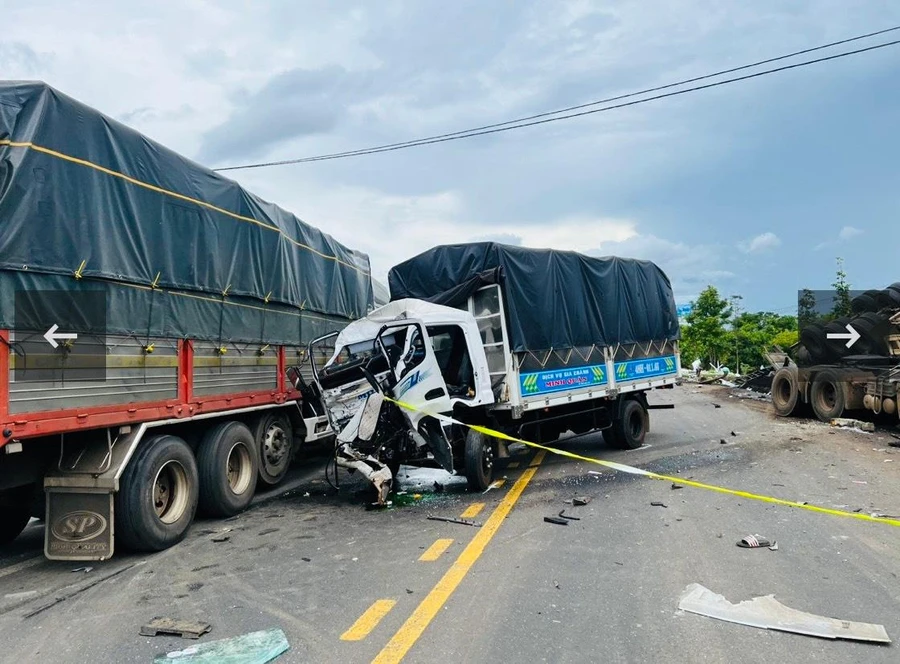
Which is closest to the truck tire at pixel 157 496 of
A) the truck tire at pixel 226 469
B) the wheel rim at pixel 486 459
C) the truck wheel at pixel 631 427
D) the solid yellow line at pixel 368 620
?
the truck tire at pixel 226 469

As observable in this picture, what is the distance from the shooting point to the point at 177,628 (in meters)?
4.21

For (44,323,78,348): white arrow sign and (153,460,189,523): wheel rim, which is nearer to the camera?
(44,323,78,348): white arrow sign

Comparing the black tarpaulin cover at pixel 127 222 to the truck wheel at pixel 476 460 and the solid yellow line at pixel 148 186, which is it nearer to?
the solid yellow line at pixel 148 186

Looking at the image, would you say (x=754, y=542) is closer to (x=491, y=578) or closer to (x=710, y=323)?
(x=491, y=578)

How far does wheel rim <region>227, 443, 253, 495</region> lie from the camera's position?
780cm

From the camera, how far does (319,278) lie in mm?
10805

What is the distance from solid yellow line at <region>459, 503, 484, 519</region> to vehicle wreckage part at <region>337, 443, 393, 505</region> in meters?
0.96

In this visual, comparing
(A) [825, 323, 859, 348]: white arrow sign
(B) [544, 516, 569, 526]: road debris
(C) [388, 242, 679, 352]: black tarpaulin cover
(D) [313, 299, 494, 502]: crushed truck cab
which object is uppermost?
(C) [388, 242, 679, 352]: black tarpaulin cover

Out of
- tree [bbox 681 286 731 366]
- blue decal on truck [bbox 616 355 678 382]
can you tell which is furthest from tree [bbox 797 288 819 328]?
blue decal on truck [bbox 616 355 678 382]

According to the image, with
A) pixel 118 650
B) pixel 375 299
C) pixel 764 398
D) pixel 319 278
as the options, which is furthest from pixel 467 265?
pixel 764 398

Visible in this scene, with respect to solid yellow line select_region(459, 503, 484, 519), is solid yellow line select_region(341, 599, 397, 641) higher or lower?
higher

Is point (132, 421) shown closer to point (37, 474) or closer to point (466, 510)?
point (37, 474)

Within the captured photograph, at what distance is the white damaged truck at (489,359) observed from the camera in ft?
25.5

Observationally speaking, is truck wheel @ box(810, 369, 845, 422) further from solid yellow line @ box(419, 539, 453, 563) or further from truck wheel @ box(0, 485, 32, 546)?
truck wheel @ box(0, 485, 32, 546)
